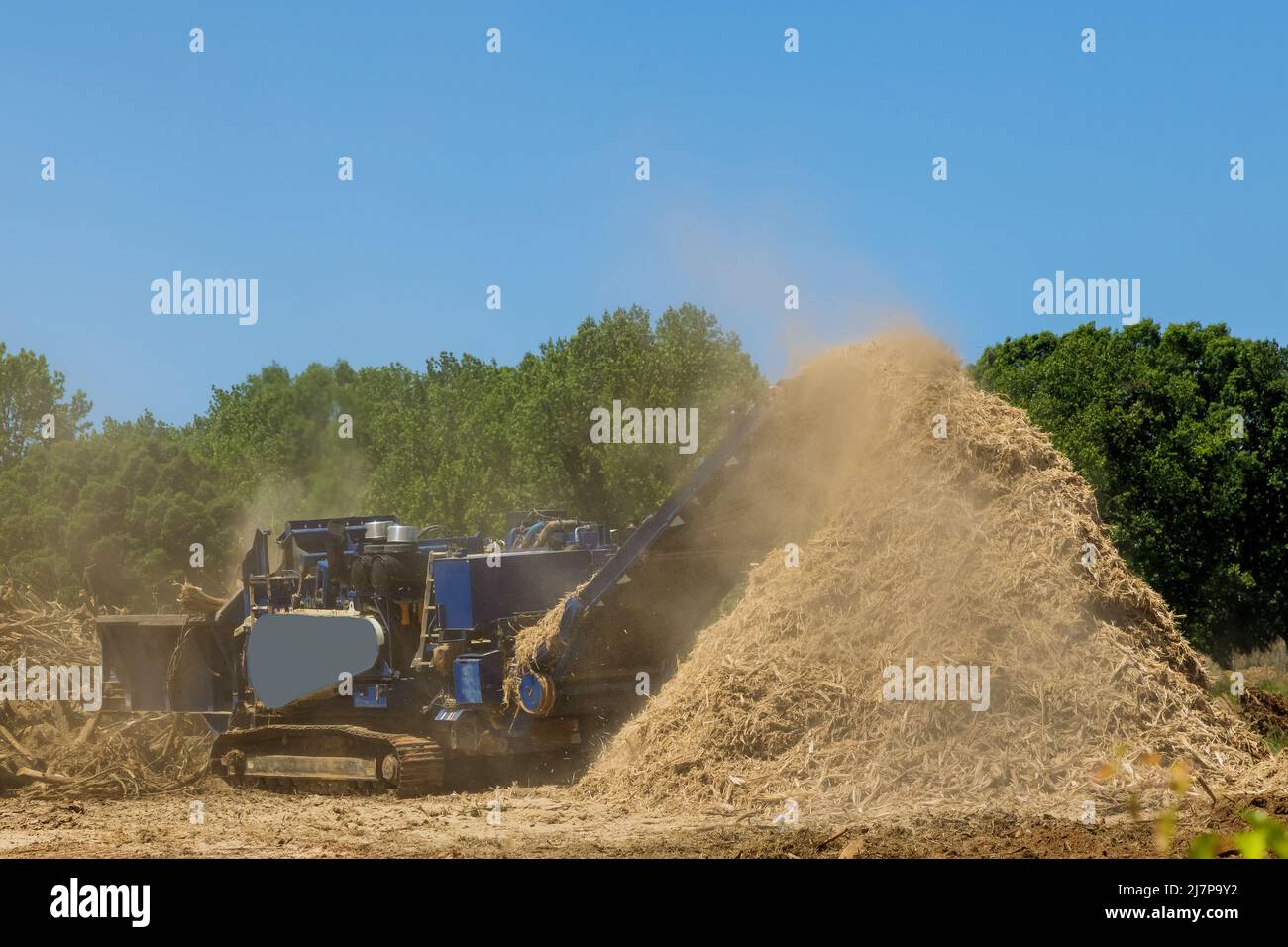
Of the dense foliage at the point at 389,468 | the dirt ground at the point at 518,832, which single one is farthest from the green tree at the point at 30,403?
the dirt ground at the point at 518,832

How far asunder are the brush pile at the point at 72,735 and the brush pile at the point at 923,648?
18.3 feet

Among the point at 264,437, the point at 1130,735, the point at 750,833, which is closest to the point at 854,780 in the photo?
the point at 750,833

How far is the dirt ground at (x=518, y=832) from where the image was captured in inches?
360

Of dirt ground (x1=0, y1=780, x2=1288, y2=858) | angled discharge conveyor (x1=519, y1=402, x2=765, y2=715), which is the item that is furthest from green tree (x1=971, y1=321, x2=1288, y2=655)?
dirt ground (x1=0, y1=780, x2=1288, y2=858)

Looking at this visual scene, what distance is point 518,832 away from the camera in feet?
35.1

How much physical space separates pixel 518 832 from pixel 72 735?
7546 mm

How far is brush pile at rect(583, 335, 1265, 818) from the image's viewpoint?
35.1 ft

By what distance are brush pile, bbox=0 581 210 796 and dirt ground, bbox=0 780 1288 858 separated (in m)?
1.32

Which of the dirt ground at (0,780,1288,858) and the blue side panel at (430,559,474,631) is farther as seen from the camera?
the blue side panel at (430,559,474,631)

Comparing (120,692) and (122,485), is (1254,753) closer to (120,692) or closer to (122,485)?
(120,692)

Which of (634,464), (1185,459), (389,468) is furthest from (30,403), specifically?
(1185,459)

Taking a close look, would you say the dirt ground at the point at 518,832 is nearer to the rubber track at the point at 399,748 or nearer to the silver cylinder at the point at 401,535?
the rubber track at the point at 399,748

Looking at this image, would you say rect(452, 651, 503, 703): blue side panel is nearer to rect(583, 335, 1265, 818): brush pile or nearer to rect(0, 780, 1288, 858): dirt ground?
rect(0, 780, 1288, 858): dirt ground
